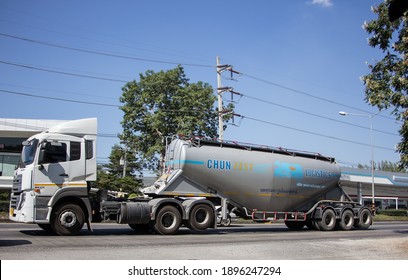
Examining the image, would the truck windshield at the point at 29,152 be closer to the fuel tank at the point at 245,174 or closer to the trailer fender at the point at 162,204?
the trailer fender at the point at 162,204

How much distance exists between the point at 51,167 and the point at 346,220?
13.9 metres

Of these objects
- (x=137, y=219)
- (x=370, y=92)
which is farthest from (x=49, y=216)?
(x=370, y=92)

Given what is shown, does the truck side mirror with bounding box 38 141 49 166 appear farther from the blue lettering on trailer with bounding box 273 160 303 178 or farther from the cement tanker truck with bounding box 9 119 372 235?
the blue lettering on trailer with bounding box 273 160 303 178

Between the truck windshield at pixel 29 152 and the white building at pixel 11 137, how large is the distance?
2428 centimetres

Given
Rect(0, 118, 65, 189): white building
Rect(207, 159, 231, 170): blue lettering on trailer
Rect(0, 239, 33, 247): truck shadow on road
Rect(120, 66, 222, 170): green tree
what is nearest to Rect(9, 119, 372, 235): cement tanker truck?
Rect(207, 159, 231, 170): blue lettering on trailer

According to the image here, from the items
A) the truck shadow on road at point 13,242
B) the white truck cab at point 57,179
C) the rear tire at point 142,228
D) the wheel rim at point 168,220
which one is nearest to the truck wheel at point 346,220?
the wheel rim at point 168,220

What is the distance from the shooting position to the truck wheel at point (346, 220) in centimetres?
2005

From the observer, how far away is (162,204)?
14.9 meters

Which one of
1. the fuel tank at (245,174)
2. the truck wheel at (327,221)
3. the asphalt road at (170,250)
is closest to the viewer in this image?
the asphalt road at (170,250)

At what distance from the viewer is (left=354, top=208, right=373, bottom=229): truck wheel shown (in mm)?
20861

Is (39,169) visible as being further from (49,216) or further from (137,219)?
(137,219)

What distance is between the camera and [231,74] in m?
34.8

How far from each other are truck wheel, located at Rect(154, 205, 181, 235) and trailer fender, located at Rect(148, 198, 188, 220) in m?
0.14

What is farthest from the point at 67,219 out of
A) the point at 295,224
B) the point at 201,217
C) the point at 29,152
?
the point at 295,224
